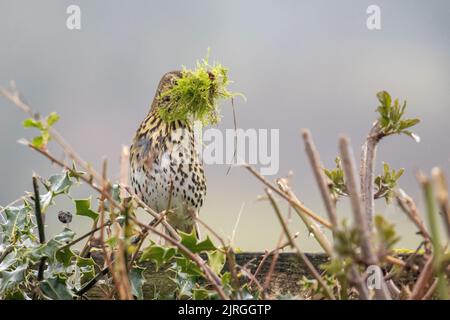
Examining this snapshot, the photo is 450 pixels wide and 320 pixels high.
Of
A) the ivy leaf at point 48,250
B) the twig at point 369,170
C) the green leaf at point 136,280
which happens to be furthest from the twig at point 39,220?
the twig at point 369,170

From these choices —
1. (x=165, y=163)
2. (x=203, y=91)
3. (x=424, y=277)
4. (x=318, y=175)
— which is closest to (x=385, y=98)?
(x=424, y=277)

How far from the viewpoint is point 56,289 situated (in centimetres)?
115

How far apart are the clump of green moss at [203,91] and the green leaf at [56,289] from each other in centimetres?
93

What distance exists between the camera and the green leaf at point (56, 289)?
1144 millimetres

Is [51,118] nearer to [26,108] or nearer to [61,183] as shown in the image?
[26,108]

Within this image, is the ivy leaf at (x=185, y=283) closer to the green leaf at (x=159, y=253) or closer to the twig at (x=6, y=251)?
the green leaf at (x=159, y=253)

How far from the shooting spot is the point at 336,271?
80cm

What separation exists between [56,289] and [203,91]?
95 cm

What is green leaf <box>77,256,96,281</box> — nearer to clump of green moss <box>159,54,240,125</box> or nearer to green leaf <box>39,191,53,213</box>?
green leaf <box>39,191,53,213</box>

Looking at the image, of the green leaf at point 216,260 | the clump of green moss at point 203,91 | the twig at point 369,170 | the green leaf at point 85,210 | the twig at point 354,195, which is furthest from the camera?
the clump of green moss at point 203,91

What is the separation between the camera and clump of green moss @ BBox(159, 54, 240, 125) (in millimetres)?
2014

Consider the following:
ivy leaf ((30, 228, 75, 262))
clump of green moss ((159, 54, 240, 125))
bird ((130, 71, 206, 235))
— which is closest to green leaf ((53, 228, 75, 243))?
ivy leaf ((30, 228, 75, 262))
